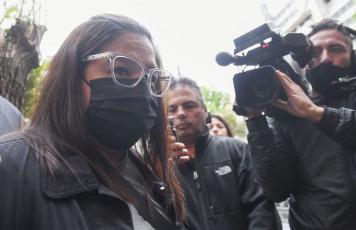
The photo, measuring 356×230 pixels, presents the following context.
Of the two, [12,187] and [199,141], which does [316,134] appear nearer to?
[199,141]

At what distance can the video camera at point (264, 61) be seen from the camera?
2.16 m

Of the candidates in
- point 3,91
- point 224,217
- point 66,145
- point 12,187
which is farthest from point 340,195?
point 3,91

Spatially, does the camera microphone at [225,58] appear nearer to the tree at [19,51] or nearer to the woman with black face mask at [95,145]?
the woman with black face mask at [95,145]

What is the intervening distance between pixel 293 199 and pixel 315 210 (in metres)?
0.22

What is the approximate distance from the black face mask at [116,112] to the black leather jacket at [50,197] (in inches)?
8.5

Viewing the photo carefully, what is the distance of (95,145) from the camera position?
1.33 m

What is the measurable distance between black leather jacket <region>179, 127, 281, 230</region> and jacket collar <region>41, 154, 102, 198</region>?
1.21 meters

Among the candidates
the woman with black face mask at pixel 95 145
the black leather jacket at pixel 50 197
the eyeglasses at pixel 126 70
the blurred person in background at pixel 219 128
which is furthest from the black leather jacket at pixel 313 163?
the blurred person in background at pixel 219 128

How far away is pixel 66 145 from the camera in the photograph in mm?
1116

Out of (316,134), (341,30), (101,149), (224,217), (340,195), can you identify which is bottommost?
(224,217)

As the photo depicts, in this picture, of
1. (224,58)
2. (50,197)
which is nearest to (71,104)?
(50,197)

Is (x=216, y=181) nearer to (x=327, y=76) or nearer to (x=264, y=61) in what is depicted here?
(x=264, y=61)

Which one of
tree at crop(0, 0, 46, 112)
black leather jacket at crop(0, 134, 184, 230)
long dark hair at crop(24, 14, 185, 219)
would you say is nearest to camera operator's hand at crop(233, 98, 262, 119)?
long dark hair at crop(24, 14, 185, 219)

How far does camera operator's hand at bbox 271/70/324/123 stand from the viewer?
2.00 m
